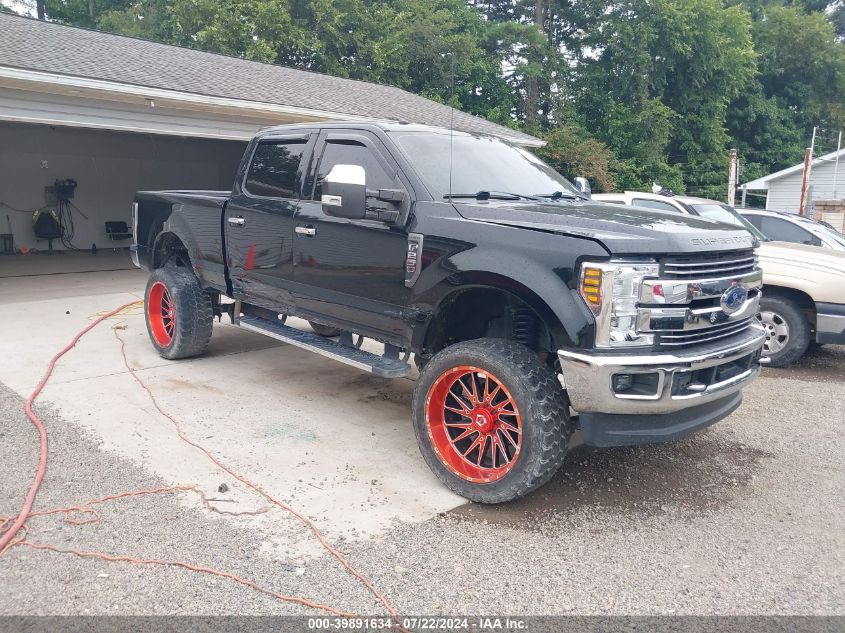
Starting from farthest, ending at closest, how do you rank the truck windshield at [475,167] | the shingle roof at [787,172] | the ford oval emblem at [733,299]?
the shingle roof at [787,172], the truck windshield at [475,167], the ford oval emblem at [733,299]

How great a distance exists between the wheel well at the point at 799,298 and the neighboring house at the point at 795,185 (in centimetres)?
2367

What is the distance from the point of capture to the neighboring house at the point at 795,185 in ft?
94.8

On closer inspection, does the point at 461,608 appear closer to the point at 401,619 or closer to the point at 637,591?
the point at 401,619

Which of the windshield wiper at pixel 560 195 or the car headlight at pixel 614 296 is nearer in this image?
the car headlight at pixel 614 296

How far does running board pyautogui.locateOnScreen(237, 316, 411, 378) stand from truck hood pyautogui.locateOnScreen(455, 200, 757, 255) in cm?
117

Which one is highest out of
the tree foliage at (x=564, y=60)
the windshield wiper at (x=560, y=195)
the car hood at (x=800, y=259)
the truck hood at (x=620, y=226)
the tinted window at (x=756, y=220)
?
the tree foliage at (x=564, y=60)

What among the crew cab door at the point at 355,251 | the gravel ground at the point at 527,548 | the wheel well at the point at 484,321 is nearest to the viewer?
the gravel ground at the point at 527,548

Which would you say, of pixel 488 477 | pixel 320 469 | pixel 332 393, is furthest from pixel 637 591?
pixel 332 393

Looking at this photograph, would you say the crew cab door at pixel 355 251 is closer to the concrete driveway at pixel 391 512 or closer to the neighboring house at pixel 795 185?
the concrete driveway at pixel 391 512

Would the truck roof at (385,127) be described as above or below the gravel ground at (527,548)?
above

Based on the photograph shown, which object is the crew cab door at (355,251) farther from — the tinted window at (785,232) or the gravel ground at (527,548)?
the tinted window at (785,232)

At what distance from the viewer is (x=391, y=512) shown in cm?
386

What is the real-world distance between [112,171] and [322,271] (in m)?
16.5

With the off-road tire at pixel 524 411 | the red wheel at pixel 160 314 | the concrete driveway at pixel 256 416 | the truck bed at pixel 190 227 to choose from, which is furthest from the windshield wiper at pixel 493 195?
the red wheel at pixel 160 314
